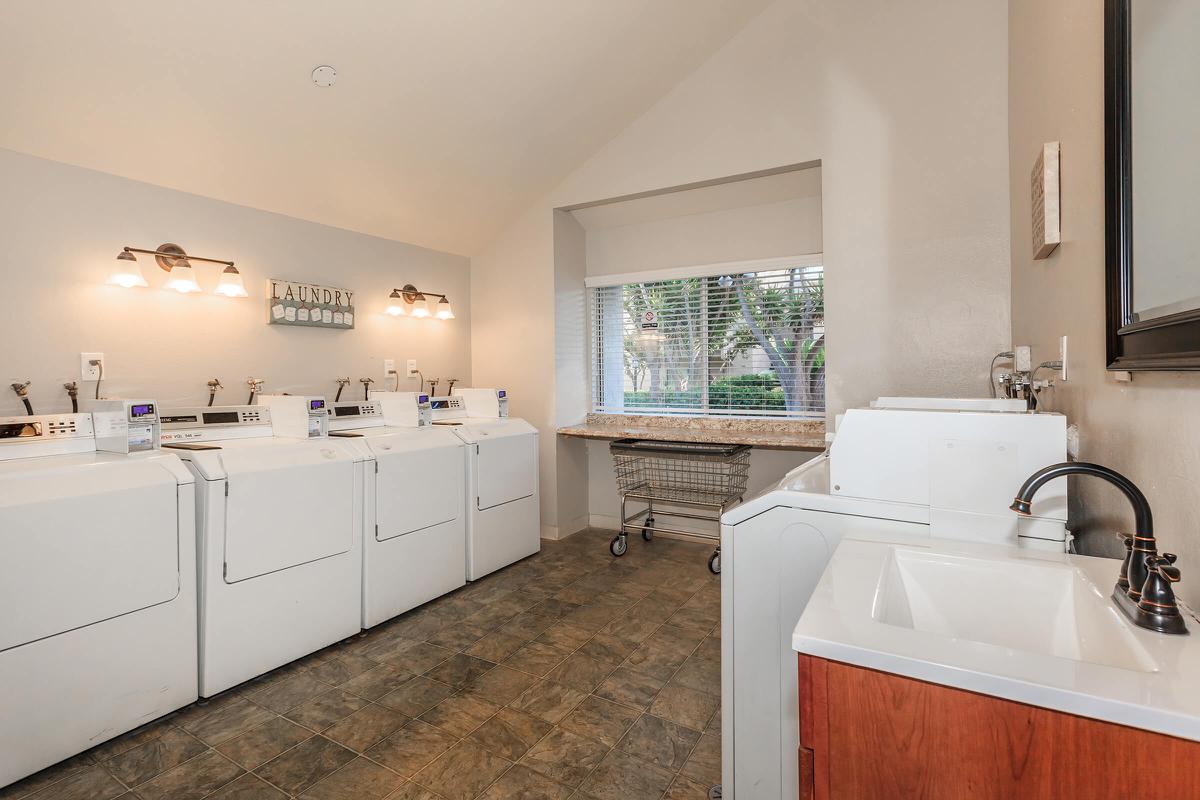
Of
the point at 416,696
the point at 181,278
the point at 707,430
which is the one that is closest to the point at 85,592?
the point at 416,696

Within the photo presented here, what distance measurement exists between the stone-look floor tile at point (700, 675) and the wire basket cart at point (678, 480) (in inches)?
46.4

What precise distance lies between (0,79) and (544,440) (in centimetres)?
339

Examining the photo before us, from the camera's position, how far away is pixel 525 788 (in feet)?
5.80

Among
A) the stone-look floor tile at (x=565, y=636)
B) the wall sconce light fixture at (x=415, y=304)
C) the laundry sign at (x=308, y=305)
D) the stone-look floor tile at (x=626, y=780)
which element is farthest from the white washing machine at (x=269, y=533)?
the stone-look floor tile at (x=626, y=780)

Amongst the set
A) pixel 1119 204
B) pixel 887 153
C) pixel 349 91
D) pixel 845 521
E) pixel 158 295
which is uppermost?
pixel 349 91

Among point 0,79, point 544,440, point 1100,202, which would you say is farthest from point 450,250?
point 1100,202

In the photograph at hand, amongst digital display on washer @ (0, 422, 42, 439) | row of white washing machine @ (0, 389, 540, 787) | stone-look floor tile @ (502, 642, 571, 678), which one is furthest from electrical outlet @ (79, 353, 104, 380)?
stone-look floor tile @ (502, 642, 571, 678)

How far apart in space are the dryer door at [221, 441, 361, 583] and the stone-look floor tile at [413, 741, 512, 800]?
3.83ft

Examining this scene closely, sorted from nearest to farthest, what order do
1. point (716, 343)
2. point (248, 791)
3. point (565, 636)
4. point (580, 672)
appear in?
point (248, 791)
point (580, 672)
point (565, 636)
point (716, 343)

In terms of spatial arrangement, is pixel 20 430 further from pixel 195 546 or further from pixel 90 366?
pixel 195 546

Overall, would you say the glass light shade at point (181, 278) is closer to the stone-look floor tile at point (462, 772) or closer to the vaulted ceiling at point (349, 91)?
the vaulted ceiling at point (349, 91)

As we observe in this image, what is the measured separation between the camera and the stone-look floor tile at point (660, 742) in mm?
1906

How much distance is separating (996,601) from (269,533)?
2.63m

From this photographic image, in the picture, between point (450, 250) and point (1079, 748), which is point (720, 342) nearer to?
point (450, 250)
